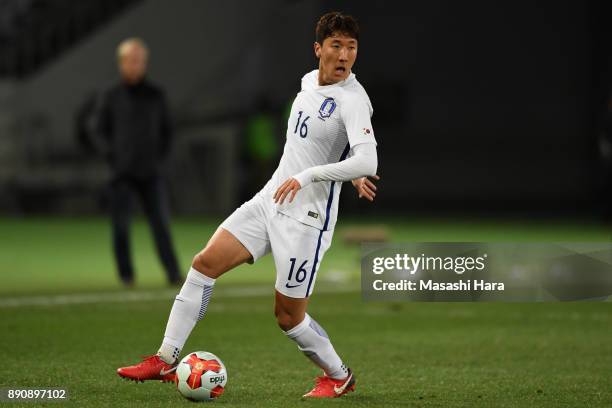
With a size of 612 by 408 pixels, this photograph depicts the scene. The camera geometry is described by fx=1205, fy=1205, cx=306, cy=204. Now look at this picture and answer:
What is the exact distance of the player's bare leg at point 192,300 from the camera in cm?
631

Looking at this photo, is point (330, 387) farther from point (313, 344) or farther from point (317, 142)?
point (317, 142)

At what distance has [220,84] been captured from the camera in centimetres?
2919

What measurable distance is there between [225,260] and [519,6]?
23790 mm

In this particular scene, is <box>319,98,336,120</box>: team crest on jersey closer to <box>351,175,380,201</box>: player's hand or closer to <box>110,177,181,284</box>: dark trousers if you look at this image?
<box>351,175,380,201</box>: player's hand

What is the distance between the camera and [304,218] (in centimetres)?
626

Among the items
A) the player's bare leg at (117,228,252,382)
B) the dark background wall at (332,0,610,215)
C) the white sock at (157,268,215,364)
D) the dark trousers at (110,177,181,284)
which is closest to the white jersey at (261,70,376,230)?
the player's bare leg at (117,228,252,382)

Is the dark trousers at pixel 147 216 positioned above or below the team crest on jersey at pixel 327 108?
below

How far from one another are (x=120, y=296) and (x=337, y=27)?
618cm

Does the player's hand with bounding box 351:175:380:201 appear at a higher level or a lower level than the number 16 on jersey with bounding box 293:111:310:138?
lower

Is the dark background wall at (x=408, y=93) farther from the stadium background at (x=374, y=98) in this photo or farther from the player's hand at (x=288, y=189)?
the player's hand at (x=288, y=189)

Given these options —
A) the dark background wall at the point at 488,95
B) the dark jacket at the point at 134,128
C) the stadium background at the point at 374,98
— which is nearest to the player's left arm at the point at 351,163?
the dark jacket at the point at 134,128

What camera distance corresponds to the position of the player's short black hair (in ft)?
20.2

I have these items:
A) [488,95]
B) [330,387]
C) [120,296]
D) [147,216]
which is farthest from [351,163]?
[488,95]

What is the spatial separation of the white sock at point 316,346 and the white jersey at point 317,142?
54 cm
